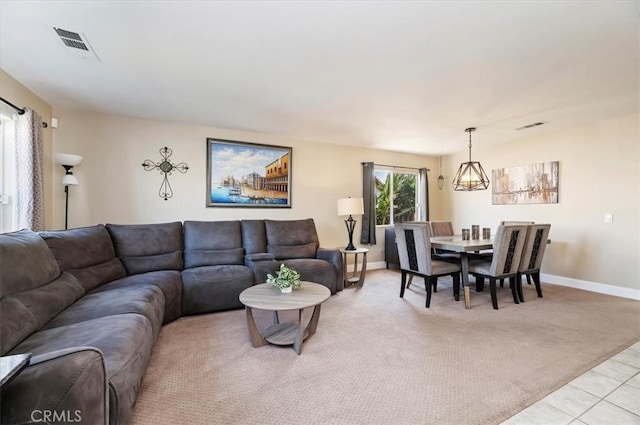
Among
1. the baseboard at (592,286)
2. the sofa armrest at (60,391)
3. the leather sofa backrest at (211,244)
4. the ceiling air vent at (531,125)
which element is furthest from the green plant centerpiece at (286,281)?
the baseboard at (592,286)

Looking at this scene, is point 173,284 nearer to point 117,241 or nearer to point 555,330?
point 117,241

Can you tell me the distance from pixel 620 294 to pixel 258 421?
4901 mm

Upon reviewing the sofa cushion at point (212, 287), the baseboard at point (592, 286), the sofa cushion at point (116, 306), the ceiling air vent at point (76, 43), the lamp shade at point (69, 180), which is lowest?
the baseboard at point (592, 286)

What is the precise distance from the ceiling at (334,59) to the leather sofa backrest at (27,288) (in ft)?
4.86

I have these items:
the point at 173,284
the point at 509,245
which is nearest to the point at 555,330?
the point at 509,245

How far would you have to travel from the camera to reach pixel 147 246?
3.41m

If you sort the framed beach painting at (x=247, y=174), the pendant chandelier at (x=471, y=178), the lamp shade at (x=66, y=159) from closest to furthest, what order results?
the lamp shade at (x=66, y=159) → the pendant chandelier at (x=471, y=178) → the framed beach painting at (x=247, y=174)

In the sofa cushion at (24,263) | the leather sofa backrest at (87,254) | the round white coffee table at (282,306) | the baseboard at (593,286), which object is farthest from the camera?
the baseboard at (593,286)

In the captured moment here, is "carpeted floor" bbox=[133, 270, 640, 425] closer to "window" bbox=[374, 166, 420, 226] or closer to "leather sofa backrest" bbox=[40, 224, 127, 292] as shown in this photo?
"leather sofa backrest" bbox=[40, 224, 127, 292]

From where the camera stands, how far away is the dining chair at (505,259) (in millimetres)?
3301

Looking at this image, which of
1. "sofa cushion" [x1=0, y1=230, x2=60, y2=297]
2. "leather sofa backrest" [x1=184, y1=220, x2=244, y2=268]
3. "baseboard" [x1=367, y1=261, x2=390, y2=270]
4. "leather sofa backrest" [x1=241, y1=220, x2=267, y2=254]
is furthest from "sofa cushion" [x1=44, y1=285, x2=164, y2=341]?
"baseboard" [x1=367, y1=261, x2=390, y2=270]

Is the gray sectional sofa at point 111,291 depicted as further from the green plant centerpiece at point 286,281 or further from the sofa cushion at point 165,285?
the green plant centerpiece at point 286,281

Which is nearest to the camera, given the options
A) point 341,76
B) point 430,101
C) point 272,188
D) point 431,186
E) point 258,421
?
point 258,421

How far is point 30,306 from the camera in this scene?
1.69 m
